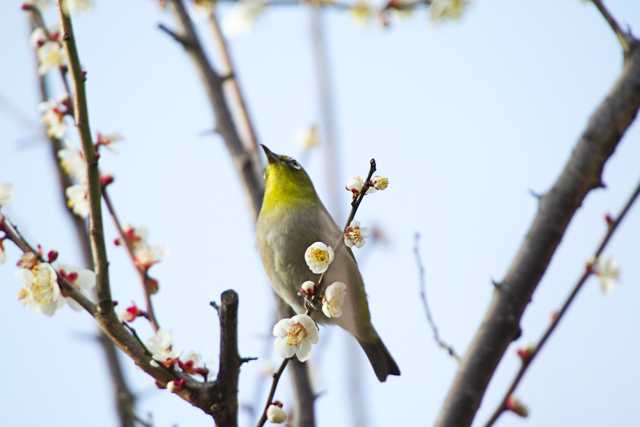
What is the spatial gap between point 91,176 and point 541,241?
209 cm

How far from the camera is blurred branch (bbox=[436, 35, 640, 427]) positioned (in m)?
3.45

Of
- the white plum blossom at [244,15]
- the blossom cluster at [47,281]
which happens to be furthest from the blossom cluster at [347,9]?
the blossom cluster at [47,281]

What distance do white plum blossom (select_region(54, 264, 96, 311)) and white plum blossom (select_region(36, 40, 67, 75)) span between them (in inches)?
55.2

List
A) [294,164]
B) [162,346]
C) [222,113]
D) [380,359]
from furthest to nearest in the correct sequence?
1. [294,164]
2. [222,113]
3. [380,359]
4. [162,346]

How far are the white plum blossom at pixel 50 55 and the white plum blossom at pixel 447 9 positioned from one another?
1.98 metres

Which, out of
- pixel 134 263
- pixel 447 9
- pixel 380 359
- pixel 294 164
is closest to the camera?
pixel 134 263

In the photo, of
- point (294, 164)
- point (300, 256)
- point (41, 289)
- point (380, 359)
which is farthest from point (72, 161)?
point (380, 359)

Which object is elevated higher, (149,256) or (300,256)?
(149,256)

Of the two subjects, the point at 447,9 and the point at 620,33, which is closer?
the point at 620,33

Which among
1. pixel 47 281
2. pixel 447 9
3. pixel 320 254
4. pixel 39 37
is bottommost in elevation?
pixel 320 254

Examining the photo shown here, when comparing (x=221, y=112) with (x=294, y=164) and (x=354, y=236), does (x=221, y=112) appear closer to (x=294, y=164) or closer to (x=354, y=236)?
(x=294, y=164)

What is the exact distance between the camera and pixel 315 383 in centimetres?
462

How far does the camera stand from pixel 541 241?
11.9ft

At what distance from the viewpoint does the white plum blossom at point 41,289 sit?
253 centimetres
